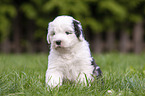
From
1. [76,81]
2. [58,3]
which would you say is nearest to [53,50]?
[76,81]

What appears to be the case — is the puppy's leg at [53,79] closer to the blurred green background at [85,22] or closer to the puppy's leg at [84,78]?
the puppy's leg at [84,78]

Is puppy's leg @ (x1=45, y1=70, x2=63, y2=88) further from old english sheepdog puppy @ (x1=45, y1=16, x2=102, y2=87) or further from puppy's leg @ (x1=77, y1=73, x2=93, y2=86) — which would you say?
puppy's leg @ (x1=77, y1=73, x2=93, y2=86)

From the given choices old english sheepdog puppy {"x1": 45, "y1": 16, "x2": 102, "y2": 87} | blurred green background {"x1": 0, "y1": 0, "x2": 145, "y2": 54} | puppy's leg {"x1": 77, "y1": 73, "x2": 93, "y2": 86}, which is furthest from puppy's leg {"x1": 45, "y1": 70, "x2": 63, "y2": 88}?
blurred green background {"x1": 0, "y1": 0, "x2": 145, "y2": 54}

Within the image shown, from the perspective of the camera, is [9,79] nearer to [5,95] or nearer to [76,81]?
[5,95]

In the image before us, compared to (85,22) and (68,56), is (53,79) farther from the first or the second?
(85,22)

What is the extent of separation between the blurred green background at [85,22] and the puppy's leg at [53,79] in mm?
4910

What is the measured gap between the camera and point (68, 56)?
2.99 meters

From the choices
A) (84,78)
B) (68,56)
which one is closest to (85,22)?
(68,56)

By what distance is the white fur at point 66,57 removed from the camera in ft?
9.34

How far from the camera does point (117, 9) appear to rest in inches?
308

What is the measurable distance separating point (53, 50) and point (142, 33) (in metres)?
7.04

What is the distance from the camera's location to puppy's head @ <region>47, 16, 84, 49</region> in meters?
2.82

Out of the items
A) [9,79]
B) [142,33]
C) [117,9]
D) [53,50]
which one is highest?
[117,9]

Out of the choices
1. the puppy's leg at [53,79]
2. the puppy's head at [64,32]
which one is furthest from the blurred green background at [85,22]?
the puppy's leg at [53,79]
